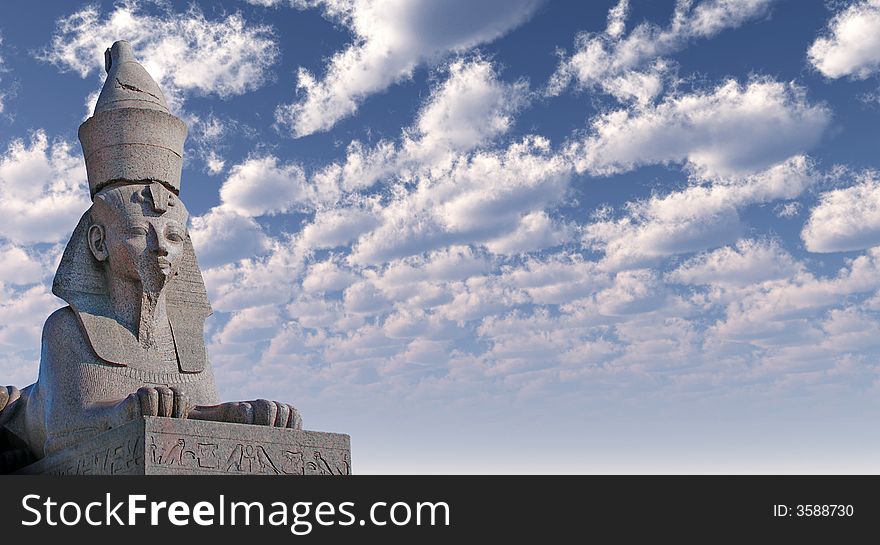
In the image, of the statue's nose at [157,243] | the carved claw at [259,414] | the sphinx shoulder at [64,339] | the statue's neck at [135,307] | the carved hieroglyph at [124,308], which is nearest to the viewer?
the carved claw at [259,414]

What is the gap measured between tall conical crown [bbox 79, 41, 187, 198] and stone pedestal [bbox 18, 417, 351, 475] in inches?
95.7

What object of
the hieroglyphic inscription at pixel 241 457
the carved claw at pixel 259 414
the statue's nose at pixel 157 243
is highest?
the statue's nose at pixel 157 243

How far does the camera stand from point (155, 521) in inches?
260

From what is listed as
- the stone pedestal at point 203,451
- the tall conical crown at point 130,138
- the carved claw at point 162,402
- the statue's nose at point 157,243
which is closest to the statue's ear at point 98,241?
the tall conical crown at point 130,138

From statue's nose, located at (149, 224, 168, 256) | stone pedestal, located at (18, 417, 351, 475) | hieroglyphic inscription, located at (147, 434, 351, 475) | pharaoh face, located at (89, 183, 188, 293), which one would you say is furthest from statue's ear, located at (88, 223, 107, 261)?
hieroglyphic inscription, located at (147, 434, 351, 475)

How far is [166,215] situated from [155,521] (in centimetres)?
311

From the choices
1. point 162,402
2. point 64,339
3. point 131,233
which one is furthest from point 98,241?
point 162,402

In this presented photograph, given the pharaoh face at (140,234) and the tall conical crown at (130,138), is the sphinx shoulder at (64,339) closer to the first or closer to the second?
the pharaoh face at (140,234)

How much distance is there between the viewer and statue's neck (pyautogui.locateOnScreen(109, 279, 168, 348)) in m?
8.90

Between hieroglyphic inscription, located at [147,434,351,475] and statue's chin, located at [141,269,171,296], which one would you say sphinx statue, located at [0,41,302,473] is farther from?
hieroglyphic inscription, located at [147,434,351,475]

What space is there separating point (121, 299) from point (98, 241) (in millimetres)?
548

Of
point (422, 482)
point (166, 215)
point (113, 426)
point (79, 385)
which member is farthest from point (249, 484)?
point (166, 215)

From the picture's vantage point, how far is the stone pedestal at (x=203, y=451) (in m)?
7.17

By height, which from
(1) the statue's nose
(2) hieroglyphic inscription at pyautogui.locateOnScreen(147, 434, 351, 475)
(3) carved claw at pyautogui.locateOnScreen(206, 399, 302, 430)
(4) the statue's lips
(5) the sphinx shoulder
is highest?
(1) the statue's nose
